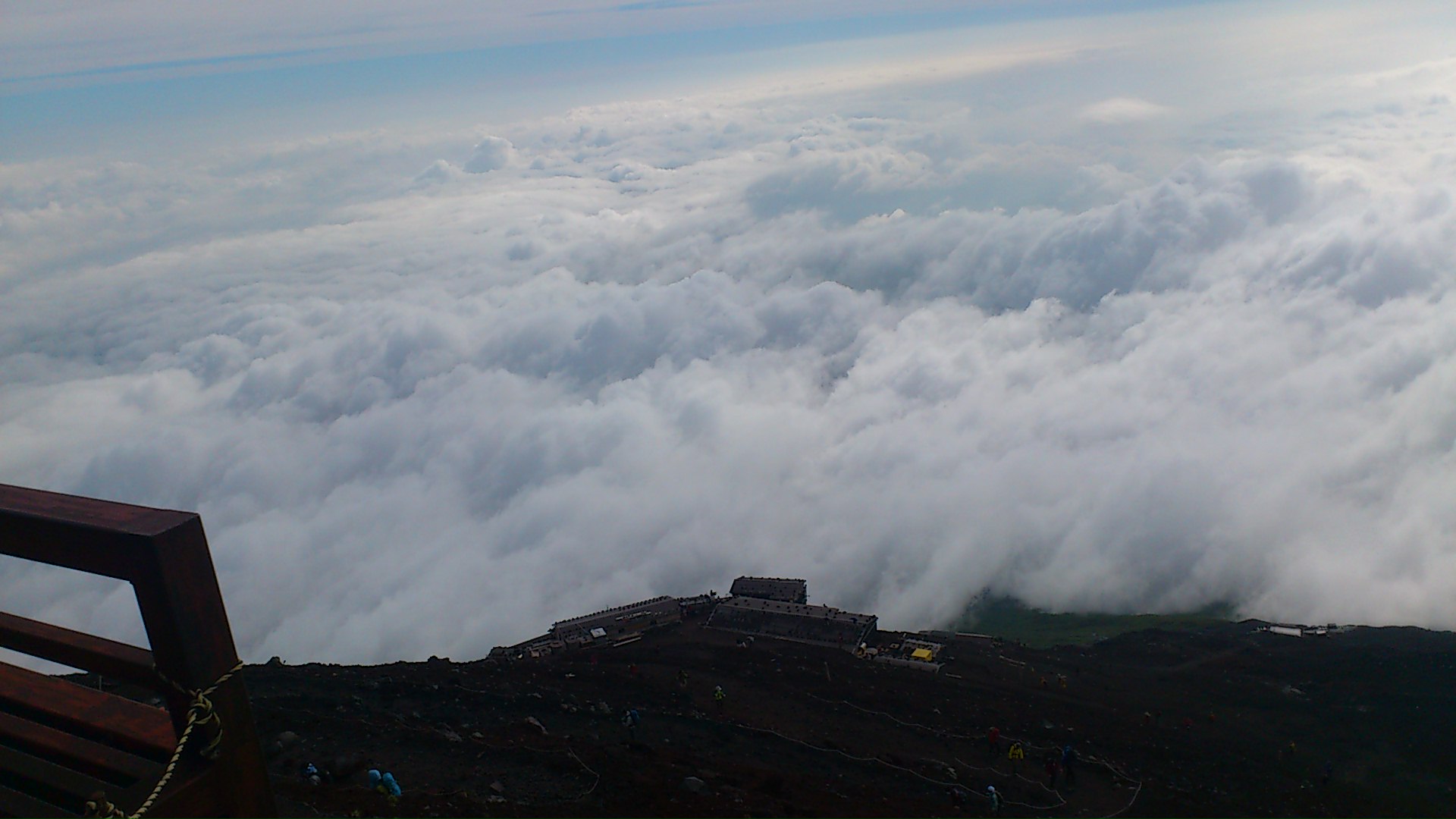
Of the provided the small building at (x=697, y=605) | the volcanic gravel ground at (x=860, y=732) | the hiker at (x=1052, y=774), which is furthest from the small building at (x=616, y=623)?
the hiker at (x=1052, y=774)

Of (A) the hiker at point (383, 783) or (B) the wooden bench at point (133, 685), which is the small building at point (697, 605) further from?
(B) the wooden bench at point (133, 685)

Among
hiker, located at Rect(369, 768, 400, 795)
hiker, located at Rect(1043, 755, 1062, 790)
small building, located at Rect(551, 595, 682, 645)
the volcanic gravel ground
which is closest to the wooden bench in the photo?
the volcanic gravel ground

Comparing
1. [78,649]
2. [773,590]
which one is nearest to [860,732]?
[773,590]

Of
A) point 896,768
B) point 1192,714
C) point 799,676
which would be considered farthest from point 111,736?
point 1192,714

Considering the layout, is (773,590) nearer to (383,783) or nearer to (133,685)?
(383,783)

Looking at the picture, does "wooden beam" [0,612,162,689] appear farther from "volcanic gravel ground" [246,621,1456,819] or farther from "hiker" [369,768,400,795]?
"hiker" [369,768,400,795]

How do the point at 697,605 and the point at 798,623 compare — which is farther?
the point at 697,605

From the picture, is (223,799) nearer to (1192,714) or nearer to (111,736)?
(111,736)
